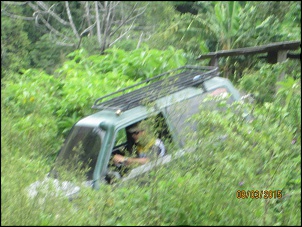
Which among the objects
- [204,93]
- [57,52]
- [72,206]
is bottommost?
[57,52]

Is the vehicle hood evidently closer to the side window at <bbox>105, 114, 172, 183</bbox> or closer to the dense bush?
the dense bush

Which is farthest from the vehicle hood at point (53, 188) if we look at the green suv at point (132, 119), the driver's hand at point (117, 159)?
the driver's hand at point (117, 159)

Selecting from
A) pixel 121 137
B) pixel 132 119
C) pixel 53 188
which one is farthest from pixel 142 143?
pixel 121 137

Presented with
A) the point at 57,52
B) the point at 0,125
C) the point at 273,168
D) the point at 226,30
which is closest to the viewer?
the point at 273,168

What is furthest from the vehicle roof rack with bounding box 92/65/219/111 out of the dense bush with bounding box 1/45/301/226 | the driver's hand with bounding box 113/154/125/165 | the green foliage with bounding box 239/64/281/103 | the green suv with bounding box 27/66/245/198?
the dense bush with bounding box 1/45/301/226

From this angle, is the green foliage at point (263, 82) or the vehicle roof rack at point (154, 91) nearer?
the vehicle roof rack at point (154, 91)

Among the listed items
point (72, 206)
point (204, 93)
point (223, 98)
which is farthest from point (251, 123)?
point (204, 93)

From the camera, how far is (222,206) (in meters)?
3.70

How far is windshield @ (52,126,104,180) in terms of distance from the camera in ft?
19.2

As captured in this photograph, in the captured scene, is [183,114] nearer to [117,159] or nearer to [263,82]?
[117,159]

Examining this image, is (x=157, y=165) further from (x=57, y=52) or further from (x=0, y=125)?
(x=57, y=52)

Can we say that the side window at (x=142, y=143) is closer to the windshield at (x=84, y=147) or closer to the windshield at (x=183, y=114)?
the windshield at (x=183, y=114)

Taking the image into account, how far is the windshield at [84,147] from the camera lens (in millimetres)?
5844

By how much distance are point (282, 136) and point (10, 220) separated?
1894 mm
